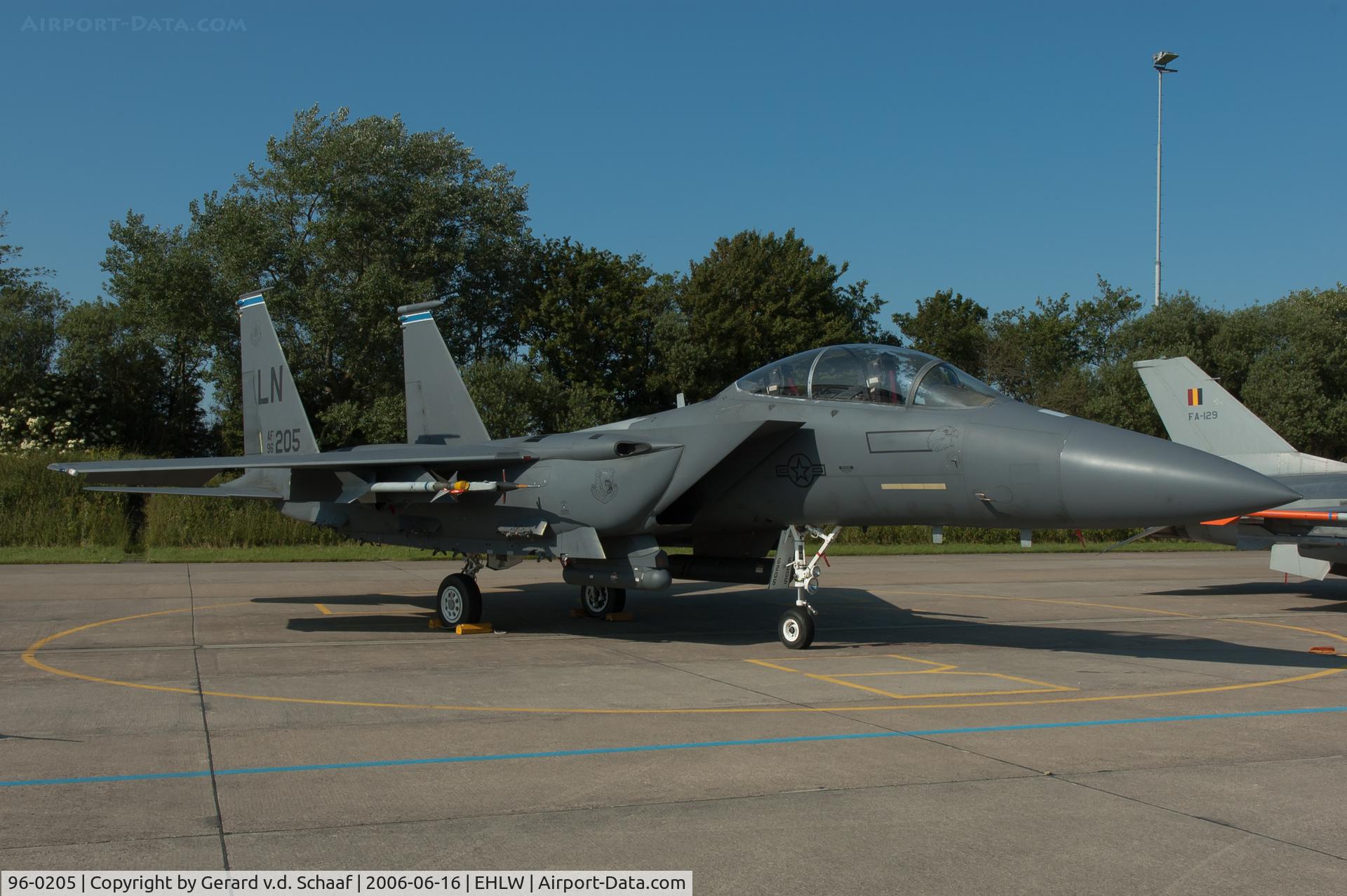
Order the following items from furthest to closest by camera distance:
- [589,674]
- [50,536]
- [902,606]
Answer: [50,536]
[902,606]
[589,674]

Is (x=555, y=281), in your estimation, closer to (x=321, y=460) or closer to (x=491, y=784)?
(x=321, y=460)

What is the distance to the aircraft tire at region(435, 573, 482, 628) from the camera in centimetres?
1216

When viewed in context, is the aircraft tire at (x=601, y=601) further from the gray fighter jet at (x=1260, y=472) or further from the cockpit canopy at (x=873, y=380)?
→ the gray fighter jet at (x=1260, y=472)

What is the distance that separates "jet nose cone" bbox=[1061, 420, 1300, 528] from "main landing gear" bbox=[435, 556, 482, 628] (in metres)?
6.68

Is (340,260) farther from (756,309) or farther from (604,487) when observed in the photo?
(604,487)

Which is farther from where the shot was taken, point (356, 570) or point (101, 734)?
point (356, 570)

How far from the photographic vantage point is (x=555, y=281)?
42812 mm

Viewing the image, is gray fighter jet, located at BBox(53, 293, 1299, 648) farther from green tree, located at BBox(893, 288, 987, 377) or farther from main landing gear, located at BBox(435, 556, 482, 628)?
green tree, located at BBox(893, 288, 987, 377)

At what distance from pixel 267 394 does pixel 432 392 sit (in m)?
2.23

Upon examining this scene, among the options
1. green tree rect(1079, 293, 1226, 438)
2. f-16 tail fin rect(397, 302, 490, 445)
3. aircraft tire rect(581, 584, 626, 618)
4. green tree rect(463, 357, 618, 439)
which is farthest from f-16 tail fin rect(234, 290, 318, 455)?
green tree rect(1079, 293, 1226, 438)

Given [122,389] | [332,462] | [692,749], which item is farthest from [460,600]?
[122,389]

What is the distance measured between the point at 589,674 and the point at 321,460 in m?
4.09

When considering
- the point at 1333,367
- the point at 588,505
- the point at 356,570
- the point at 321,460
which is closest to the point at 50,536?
the point at 356,570

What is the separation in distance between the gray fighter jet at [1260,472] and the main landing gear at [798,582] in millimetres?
6704
